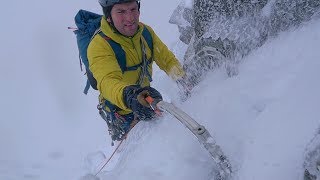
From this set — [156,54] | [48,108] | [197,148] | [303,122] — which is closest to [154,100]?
[197,148]

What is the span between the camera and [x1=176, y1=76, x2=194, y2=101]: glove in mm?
5211

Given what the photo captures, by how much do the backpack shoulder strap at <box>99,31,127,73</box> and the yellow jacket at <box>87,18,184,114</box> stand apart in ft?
0.12

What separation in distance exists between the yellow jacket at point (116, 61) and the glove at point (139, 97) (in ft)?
0.48

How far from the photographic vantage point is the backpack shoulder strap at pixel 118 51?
470cm

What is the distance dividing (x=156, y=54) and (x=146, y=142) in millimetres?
1688

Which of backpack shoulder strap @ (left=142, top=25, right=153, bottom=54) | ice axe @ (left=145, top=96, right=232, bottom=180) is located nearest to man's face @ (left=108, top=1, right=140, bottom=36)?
backpack shoulder strap @ (left=142, top=25, right=153, bottom=54)

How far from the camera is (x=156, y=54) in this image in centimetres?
561

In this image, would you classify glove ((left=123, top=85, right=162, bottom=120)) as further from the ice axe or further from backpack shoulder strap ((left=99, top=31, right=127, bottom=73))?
backpack shoulder strap ((left=99, top=31, right=127, bottom=73))

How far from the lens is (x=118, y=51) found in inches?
187

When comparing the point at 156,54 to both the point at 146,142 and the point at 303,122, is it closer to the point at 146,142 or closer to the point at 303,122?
the point at 146,142

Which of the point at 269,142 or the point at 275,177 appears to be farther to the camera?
the point at 269,142

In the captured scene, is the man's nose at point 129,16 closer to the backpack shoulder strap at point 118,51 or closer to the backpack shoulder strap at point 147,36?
the backpack shoulder strap at point 118,51

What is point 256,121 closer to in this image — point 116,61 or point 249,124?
point 249,124

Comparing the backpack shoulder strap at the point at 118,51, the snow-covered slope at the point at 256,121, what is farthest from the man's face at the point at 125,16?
the snow-covered slope at the point at 256,121
